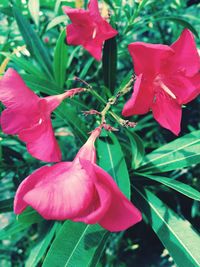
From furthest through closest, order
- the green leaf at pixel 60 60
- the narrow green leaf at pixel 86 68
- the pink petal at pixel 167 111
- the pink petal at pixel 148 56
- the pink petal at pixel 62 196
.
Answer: the narrow green leaf at pixel 86 68 → the green leaf at pixel 60 60 → the pink petal at pixel 167 111 → the pink petal at pixel 148 56 → the pink petal at pixel 62 196

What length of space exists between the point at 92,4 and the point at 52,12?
22.6 inches

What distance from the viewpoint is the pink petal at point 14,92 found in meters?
0.73

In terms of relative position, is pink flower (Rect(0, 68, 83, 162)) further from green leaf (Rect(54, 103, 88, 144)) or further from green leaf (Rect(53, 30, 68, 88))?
green leaf (Rect(53, 30, 68, 88))

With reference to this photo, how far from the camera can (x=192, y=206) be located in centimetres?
133

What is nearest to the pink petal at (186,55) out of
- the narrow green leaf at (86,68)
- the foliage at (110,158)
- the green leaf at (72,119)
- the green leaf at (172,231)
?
the foliage at (110,158)

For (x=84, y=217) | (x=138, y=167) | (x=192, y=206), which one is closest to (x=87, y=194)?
(x=84, y=217)

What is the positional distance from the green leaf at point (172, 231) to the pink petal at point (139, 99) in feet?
0.97

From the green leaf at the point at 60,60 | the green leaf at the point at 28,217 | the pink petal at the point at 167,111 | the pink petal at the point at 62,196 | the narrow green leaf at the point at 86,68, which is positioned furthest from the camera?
the narrow green leaf at the point at 86,68

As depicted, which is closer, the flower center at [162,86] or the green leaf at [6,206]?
the flower center at [162,86]

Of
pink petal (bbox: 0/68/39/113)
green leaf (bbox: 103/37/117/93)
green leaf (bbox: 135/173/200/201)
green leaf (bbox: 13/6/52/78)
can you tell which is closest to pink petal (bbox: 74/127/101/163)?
pink petal (bbox: 0/68/39/113)

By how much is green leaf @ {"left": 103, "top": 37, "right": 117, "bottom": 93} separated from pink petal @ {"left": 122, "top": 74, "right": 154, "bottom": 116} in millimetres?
257

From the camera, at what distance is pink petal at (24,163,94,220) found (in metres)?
0.63

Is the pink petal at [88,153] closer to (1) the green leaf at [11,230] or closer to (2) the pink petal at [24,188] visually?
(2) the pink petal at [24,188]

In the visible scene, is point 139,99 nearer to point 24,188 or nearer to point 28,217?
point 24,188
